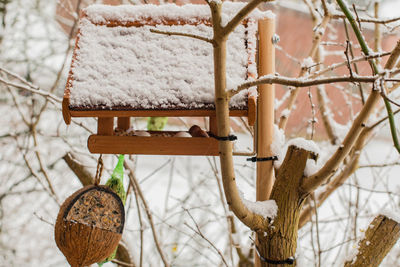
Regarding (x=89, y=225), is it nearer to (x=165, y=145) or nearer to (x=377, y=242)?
(x=165, y=145)

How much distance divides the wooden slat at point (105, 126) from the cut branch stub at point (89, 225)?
0.17m

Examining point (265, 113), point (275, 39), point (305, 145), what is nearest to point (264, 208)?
point (305, 145)

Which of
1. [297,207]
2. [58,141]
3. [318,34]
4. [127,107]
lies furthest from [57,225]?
[58,141]

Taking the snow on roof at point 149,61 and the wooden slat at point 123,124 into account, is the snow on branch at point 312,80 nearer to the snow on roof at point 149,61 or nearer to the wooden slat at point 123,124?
the snow on roof at point 149,61

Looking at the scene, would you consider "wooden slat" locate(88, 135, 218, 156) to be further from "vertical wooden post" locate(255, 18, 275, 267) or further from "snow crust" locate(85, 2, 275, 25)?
"snow crust" locate(85, 2, 275, 25)

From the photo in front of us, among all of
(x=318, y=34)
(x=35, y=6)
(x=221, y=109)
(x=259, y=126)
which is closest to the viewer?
(x=221, y=109)

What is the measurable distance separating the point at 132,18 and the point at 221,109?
0.52 meters

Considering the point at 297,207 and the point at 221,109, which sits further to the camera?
the point at 297,207

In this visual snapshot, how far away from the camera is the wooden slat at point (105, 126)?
1209 mm

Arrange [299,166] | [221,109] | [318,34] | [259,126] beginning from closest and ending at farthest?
1. [221,109]
2. [299,166]
3. [259,126]
4. [318,34]

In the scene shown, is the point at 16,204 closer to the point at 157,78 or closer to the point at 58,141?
the point at 58,141

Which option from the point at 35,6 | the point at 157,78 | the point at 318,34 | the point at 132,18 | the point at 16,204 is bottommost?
the point at 16,204

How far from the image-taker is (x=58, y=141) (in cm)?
428

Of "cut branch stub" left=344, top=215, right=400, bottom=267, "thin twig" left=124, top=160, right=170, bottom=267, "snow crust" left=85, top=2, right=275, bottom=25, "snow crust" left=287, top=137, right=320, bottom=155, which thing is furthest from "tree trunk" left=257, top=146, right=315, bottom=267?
"thin twig" left=124, top=160, right=170, bottom=267
